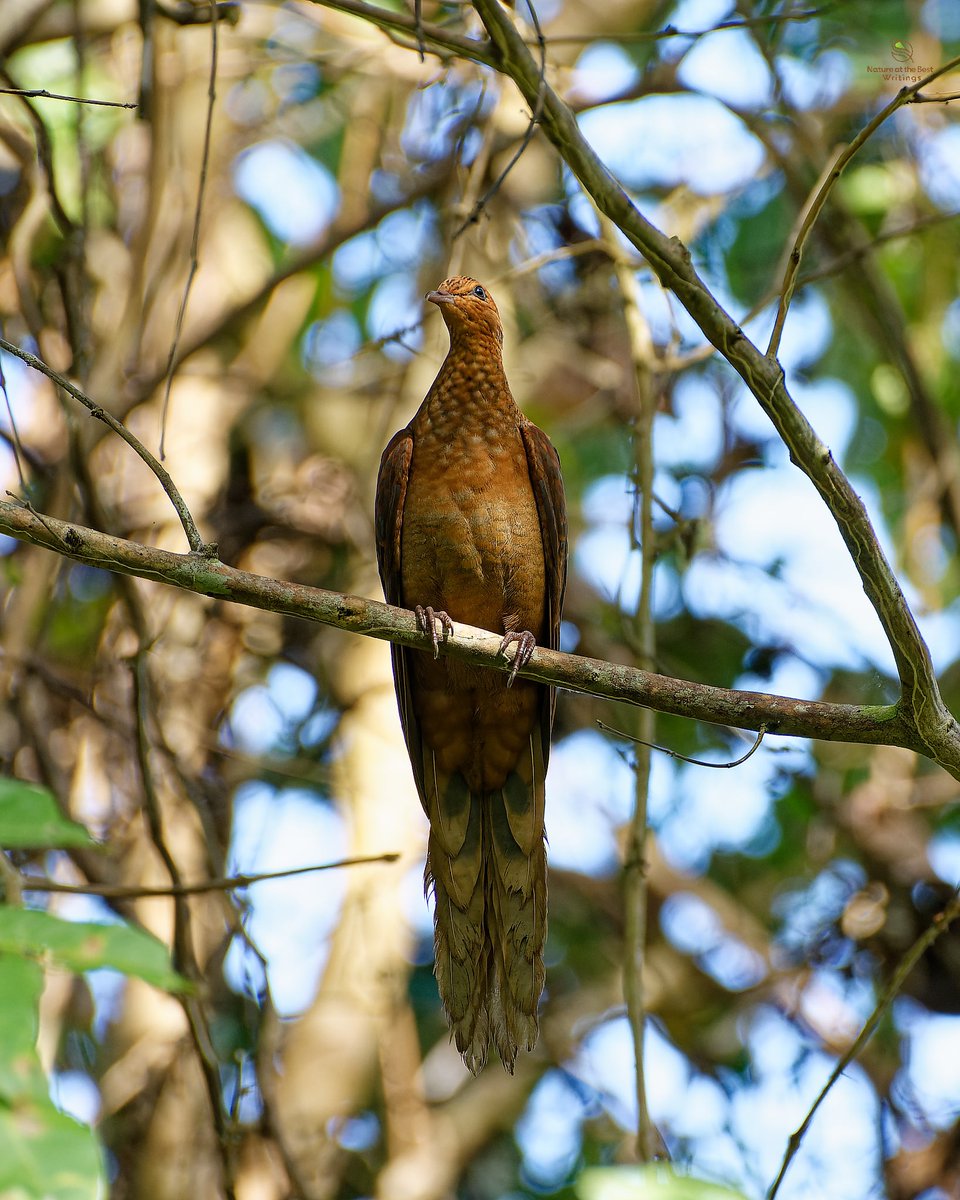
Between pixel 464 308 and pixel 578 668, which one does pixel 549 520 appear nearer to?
pixel 464 308

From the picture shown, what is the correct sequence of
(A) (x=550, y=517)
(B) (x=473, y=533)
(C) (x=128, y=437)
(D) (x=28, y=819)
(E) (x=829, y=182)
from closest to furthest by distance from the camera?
1. (D) (x=28, y=819)
2. (E) (x=829, y=182)
3. (C) (x=128, y=437)
4. (B) (x=473, y=533)
5. (A) (x=550, y=517)

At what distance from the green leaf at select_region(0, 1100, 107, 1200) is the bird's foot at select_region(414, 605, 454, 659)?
193 cm

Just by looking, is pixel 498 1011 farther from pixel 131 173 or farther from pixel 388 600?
pixel 131 173

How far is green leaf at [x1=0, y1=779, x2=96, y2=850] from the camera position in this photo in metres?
1.84

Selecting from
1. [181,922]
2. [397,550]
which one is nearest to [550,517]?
[397,550]

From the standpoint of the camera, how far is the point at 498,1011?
4.03m

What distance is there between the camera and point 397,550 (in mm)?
4477

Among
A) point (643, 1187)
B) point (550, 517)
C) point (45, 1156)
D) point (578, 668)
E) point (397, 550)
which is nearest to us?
point (45, 1156)

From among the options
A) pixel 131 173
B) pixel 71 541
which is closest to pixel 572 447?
pixel 131 173

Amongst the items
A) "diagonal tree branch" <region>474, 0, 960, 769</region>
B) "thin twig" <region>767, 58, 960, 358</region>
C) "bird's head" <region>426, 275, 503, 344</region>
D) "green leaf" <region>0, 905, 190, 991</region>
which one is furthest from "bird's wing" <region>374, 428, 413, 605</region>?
"green leaf" <region>0, 905, 190, 991</region>

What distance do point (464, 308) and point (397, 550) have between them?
0.95 metres

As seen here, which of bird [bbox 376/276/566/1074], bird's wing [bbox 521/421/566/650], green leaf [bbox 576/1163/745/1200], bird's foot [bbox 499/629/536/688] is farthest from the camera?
bird's wing [bbox 521/421/566/650]

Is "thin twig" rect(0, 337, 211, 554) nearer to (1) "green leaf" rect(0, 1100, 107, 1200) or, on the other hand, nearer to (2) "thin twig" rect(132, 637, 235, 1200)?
(2) "thin twig" rect(132, 637, 235, 1200)

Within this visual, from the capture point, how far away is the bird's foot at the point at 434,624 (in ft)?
11.1
